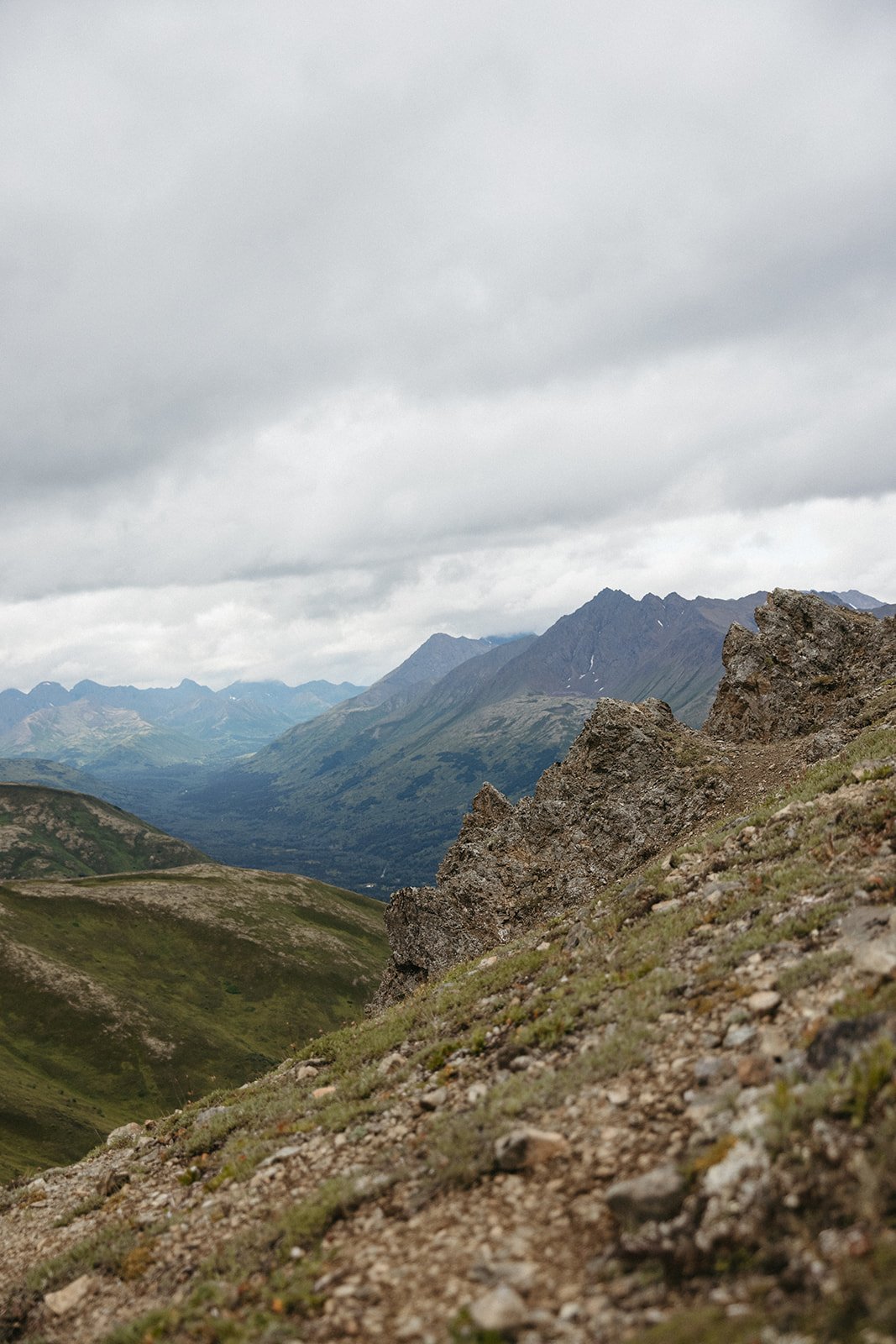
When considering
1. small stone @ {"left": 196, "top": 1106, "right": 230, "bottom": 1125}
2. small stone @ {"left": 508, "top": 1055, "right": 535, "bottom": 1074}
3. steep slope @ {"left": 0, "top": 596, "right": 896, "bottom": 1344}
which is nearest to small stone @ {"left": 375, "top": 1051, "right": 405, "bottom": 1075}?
steep slope @ {"left": 0, "top": 596, "right": 896, "bottom": 1344}

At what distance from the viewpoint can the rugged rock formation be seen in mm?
38406

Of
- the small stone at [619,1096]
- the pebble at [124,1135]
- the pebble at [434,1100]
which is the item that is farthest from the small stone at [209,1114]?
the small stone at [619,1096]

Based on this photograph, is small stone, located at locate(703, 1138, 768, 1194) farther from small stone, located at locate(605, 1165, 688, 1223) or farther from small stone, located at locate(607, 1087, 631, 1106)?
small stone, located at locate(607, 1087, 631, 1106)

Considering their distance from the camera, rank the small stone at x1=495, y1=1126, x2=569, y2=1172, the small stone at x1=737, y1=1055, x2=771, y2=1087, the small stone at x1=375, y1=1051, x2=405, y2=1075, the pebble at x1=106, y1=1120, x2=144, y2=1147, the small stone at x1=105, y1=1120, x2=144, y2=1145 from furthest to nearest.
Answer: the pebble at x1=106, y1=1120, x2=144, y2=1147 → the small stone at x1=105, y1=1120, x2=144, y2=1145 → the small stone at x1=375, y1=1051, x2=405, y2=1075 → the small stone at x1=495, y1=1126, x2=569, y2=1172 → the small stone at x1=737, y1=1055, x2=771, y2=1087

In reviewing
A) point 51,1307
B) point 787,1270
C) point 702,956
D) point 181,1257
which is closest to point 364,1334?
point 787,1270

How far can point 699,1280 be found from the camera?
6.62m

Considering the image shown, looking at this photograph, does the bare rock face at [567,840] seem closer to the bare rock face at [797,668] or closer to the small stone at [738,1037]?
the bare rock face at [797,668]

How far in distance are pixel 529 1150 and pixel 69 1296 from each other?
8.60 m

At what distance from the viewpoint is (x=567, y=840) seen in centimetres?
4191

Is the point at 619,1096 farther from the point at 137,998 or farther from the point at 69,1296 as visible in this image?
the point at 137,998

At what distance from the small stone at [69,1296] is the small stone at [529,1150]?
786 centimetres

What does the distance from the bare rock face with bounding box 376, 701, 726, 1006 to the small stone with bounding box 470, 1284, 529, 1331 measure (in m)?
29.6

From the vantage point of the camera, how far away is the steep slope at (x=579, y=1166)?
6.65 metres

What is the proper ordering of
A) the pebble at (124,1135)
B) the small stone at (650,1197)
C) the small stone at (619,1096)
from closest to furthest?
the small stone at (650,1197) → the small stone at (619,1096) → the pebble at (124,1135)
